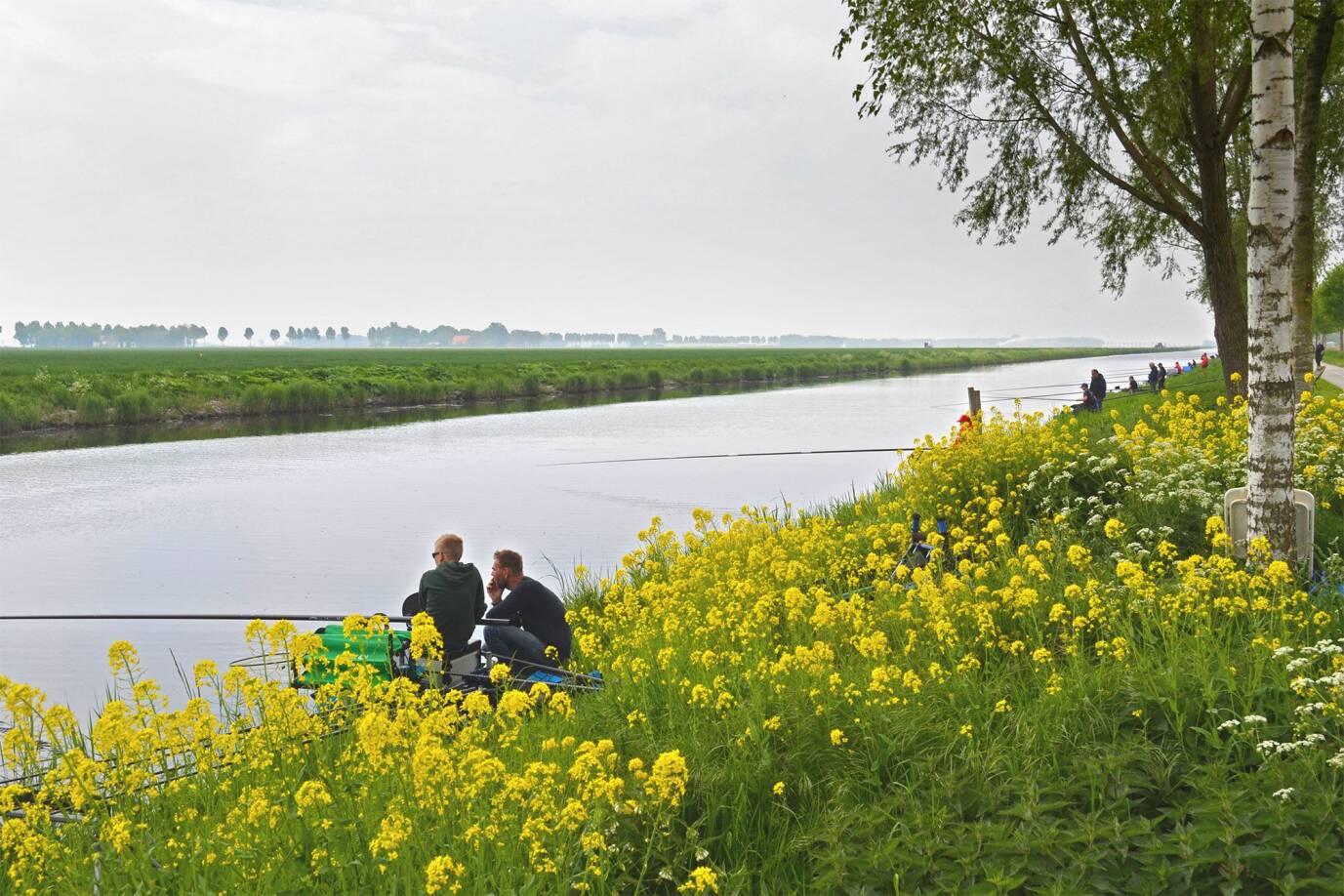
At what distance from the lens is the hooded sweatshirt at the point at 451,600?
823 centimetres

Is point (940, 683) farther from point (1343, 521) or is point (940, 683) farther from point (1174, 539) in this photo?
point (1343, 521)

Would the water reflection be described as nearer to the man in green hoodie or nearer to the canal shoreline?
the canal shoreline

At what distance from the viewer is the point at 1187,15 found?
567 inches

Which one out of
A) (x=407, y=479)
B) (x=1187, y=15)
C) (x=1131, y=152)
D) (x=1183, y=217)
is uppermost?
(x=1187, y=15)

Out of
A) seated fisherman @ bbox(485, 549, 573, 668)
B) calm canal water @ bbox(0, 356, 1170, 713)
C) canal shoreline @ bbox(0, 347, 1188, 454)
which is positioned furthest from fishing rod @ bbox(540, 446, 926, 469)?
seated fisherman @ bbox(485, 549, 573, 668)

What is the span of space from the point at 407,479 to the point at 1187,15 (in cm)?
2099

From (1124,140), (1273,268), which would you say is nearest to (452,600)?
(1273,268)

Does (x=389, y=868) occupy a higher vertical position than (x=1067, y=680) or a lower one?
lower

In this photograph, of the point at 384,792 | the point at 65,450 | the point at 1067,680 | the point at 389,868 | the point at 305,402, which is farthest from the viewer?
the point at 305,402

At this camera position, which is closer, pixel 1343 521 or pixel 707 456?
pixel 1343 521

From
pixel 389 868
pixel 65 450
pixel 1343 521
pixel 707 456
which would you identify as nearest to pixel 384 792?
pixel 389 868

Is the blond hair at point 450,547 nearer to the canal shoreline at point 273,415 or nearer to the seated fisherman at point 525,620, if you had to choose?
the seated fisherman at point 525,620

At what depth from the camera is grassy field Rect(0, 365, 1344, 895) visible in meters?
4.43

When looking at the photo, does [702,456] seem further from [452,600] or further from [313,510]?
[452,600]
